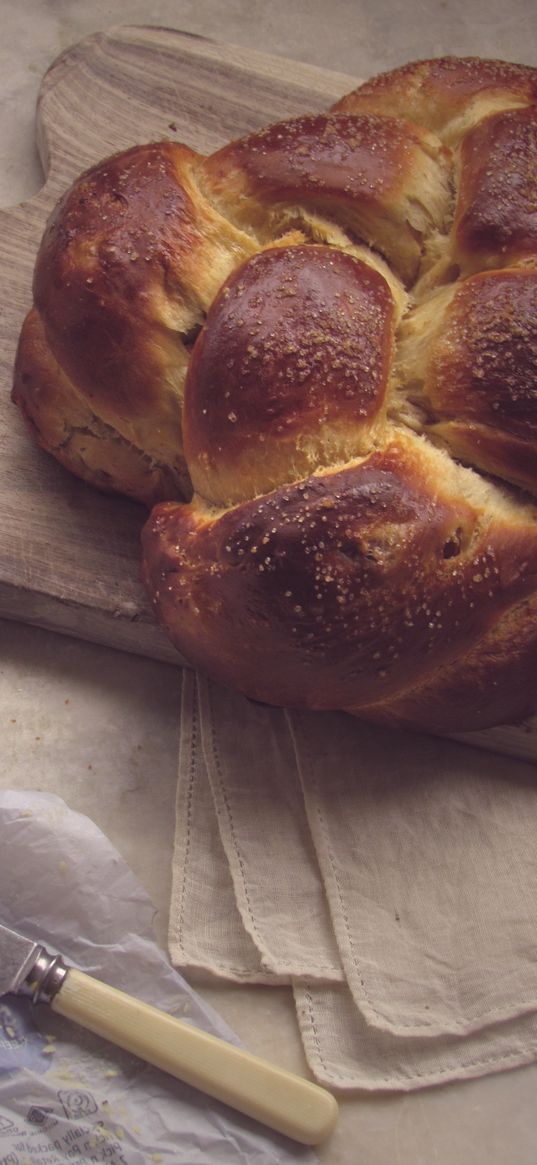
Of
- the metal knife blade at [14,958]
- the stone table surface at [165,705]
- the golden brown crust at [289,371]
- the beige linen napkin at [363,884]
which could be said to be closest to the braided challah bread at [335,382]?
the golden brown crust at [289,371]

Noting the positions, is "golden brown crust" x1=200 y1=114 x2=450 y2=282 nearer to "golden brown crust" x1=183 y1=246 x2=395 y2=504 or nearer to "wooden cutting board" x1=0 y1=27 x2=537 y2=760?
"golden brown crust" x1=183 y1=246 x2=395 y2=504

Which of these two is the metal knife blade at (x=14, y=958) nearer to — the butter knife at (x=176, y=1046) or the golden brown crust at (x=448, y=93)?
the butter knife at (x=176, y=1046)

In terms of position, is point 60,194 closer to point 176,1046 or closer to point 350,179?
point 350,179

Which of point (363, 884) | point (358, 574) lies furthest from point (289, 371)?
point (363, 884)

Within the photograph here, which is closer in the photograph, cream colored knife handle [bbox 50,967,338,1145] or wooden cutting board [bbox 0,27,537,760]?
cream colored knife handle [bbox 50,967,338,1145]

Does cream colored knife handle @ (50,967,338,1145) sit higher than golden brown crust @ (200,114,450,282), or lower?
lower

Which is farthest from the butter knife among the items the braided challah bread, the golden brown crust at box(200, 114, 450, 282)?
the golden brown crust at box(200, 114, 450, 282)
